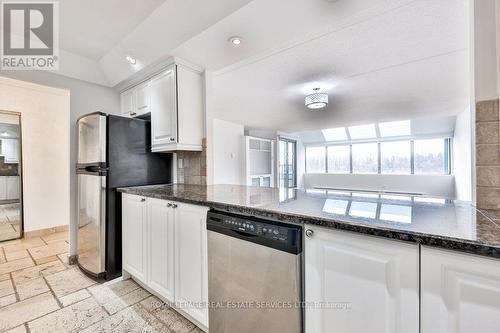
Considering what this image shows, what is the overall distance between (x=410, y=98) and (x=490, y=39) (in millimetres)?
2510

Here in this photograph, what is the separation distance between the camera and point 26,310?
1744 mm

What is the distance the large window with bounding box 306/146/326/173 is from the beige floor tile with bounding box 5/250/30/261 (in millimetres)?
7580

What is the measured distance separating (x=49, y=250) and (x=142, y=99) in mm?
2437

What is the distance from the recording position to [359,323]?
34.0 inches

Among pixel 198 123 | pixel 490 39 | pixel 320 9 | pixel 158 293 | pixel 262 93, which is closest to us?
pixel 490 39

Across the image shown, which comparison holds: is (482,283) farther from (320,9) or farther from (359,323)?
(320,9)

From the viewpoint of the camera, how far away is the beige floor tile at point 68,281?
6.63 feet

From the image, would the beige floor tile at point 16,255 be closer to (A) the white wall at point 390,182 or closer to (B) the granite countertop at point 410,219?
(B) the granite countertop at point 410,219

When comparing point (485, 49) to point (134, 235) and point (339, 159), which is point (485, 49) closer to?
point (134, 235)

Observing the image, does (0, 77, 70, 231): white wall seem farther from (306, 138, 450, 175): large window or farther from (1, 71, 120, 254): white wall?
(306, 138, 450, 175): large window

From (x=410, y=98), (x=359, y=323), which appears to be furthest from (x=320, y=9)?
(x=410, y=98)

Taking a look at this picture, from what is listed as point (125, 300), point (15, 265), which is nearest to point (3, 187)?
point (15, 265)

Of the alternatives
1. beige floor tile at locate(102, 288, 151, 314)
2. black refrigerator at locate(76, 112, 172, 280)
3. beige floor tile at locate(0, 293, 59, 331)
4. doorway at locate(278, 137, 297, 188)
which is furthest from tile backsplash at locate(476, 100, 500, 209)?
doorway at locate(278, 137, 297, 188)

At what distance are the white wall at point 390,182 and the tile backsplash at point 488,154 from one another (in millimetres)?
6125
